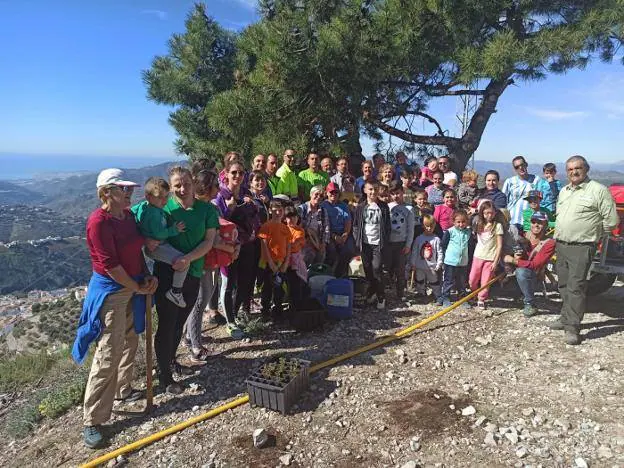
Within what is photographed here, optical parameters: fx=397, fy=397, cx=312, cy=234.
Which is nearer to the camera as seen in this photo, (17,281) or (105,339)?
(105,339)

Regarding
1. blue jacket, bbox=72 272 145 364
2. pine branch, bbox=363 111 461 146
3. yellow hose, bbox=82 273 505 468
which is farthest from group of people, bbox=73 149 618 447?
pine branch, bbox=363 111 461 146

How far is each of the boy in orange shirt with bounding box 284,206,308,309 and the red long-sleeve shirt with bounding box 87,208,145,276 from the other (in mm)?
2104

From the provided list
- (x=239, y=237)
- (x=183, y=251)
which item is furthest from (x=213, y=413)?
(x=239, y=237)

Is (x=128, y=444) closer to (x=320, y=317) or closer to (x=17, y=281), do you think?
(x=320, y=317)

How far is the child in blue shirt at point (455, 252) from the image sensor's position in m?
5.58

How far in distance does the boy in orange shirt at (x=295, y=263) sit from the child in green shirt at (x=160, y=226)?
1.77m

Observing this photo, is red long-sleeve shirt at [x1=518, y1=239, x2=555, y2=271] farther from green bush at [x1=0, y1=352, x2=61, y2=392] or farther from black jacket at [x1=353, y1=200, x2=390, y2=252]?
green bush at [x1=0, y1=352, x2=61, y2=392]

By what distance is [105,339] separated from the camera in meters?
3.20

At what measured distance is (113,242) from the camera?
305 cm

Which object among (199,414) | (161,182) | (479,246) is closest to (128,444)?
(199,414)

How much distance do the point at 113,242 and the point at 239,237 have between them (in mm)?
1733

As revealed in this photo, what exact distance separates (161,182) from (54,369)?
429cm

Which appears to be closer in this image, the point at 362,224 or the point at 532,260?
the point at 532,260

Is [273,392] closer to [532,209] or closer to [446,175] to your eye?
[532,209]
